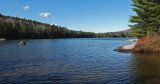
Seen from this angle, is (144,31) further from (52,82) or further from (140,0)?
(52,82)

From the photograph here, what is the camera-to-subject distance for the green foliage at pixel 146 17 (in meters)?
32.6

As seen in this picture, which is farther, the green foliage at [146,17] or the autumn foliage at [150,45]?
the green foliage at [146,17]

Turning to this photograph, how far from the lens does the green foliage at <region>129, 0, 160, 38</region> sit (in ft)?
107

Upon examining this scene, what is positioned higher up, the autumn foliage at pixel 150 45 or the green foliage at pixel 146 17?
the green foliage at pixel 146 17

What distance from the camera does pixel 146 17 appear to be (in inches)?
1378

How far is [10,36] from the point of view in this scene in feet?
409

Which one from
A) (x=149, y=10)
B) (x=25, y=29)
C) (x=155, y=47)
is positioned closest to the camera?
(x=155, y=47)

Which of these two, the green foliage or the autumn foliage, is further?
the green foliage

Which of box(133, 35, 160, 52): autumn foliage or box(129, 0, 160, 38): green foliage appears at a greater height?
box(129, 0, 160, 38): green foliage

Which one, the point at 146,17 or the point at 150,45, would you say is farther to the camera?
the point at 146,17

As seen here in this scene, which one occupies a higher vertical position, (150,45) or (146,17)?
(146,17)

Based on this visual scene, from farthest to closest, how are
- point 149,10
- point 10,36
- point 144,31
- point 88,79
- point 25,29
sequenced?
point 25,29
point 10,36
point 144,31
point 149,10
point 88,79

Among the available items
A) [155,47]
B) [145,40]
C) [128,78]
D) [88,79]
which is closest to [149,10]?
[145,40]

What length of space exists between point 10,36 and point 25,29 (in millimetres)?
26583
